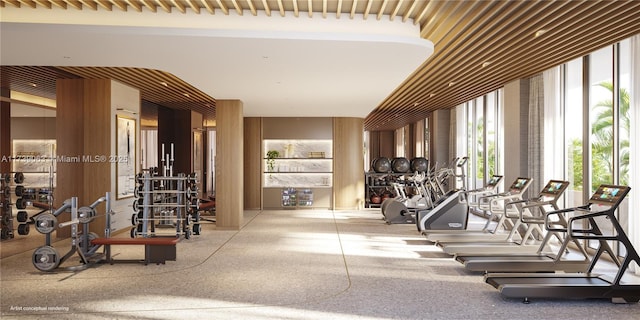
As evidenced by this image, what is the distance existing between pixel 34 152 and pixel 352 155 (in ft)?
25.0

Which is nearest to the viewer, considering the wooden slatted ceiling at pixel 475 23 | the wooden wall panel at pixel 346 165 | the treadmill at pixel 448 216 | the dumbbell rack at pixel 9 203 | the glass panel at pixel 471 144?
the wooden slatted ceiling at pixel 475 23

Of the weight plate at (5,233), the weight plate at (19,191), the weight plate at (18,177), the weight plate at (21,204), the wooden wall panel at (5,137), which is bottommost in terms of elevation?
the weight plate at (5,233)

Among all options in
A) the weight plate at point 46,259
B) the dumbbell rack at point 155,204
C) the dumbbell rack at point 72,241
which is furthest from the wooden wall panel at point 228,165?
the weight plate at point 46,259

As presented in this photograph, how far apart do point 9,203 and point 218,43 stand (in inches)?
212

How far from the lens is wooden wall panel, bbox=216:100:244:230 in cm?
980

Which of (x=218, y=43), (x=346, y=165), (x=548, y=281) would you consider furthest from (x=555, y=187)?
(x=346, y=165)

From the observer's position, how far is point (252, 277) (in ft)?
19.0

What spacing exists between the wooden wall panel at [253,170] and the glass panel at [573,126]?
305 inches

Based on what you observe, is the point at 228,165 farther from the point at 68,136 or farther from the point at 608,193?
the point at 608,193

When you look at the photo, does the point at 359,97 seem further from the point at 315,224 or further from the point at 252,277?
the point at 252,277

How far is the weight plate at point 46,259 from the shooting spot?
593 centimetres

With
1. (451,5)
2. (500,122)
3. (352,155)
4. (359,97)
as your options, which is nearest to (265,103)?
(359,97)

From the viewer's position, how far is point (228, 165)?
9797 millimetres

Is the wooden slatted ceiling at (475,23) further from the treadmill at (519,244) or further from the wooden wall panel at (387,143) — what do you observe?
the wooden wall panel at (387,143)
